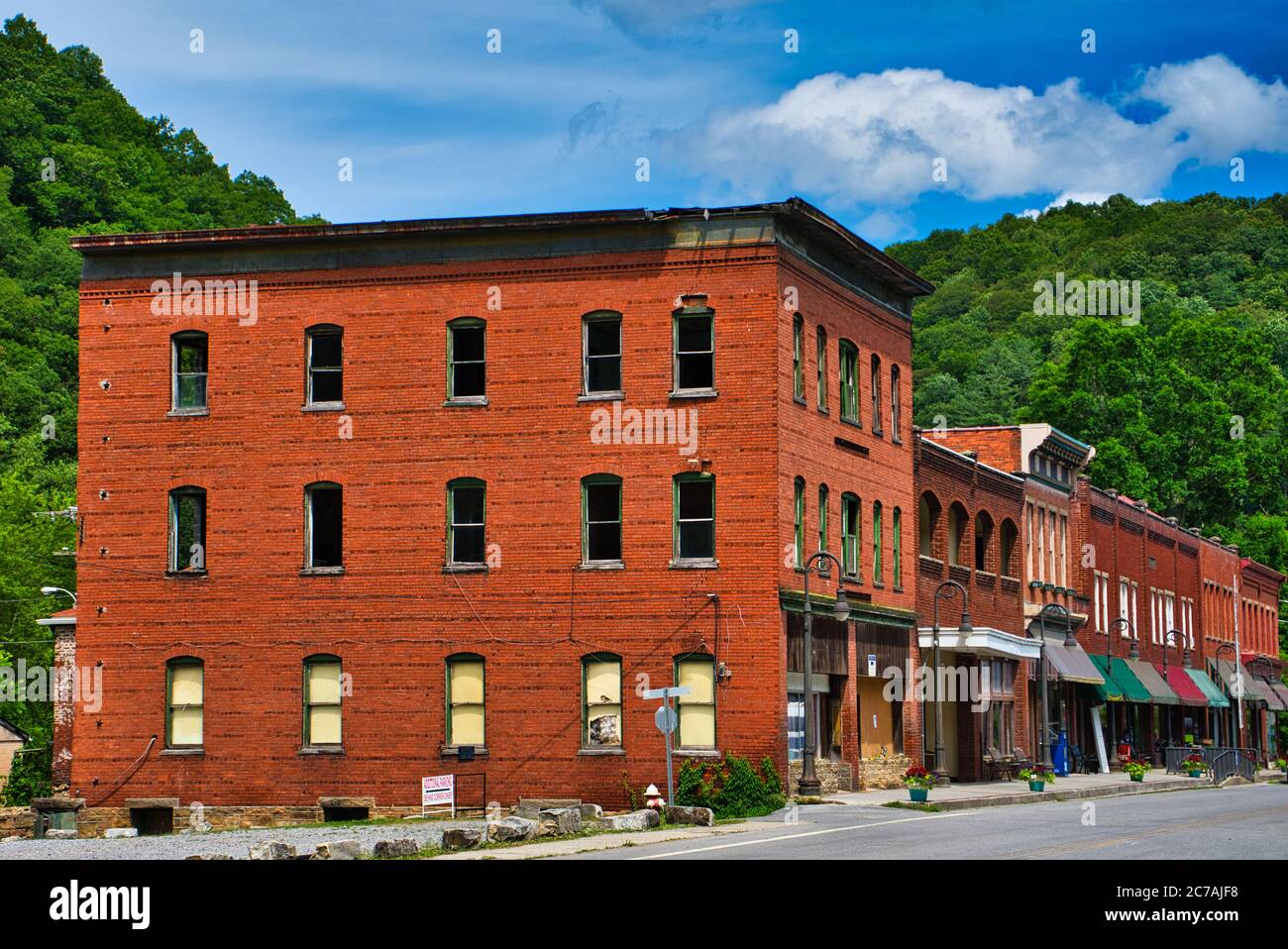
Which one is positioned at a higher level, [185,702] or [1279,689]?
[185,702]

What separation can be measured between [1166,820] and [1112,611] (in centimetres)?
3661

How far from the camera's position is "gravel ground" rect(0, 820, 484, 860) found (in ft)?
99.4

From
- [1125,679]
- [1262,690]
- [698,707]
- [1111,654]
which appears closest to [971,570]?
[698,707]

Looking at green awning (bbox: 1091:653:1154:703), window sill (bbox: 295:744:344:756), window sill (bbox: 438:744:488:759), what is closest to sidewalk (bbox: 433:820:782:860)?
window sill (bbox: 438:744:488:759)

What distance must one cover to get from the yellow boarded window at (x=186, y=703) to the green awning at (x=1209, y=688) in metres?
47.2

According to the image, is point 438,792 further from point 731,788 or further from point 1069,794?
point 1069,794

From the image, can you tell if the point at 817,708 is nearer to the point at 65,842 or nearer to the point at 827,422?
the point at 827,422

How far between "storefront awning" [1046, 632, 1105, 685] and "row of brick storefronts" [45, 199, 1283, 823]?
14.0 metres

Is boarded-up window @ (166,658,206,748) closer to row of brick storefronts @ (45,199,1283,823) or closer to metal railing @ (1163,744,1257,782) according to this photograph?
row of brick storefronts @ (45,199,1283,823)

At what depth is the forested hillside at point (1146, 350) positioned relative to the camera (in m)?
89.1

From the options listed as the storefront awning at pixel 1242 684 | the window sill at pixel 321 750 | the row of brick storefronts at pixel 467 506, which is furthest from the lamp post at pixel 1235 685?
the window sill at pixel 321 750

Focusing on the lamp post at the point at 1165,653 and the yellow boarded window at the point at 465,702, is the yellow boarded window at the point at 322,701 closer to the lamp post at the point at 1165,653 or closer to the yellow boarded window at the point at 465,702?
the yellow boarded window at the point at 465,702

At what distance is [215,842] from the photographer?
3434 centimetres

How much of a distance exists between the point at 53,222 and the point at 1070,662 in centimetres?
6394
